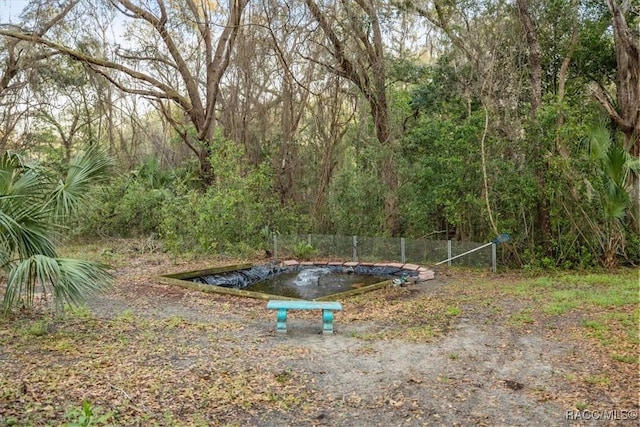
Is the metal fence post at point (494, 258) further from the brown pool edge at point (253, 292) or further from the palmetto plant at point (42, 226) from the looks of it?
the palmetto plant at point (42, 226)

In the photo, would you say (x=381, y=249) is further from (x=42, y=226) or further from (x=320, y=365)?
(x=42, y=226)

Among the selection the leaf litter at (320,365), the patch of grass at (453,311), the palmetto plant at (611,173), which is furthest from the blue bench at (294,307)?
the palmetto plant at (611,173)

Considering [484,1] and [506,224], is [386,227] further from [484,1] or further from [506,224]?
[484,1]

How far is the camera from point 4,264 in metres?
5.06

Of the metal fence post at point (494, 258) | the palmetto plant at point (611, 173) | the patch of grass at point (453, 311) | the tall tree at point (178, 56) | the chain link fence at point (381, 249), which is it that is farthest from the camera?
the tall tree at point (178, 56)

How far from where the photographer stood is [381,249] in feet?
34.8

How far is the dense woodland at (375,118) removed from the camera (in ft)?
29.5

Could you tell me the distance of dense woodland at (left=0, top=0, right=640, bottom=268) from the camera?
29.5ft

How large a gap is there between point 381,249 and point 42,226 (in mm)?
6952

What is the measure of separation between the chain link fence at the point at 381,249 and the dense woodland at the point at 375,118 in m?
0.53

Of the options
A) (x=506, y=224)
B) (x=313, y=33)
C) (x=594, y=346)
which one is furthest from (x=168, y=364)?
(x=313, y=33)

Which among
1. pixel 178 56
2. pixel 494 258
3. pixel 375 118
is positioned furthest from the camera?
pixel 178 56

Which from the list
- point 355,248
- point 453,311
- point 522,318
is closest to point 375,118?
point 355,248

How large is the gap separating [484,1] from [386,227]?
5151mm
